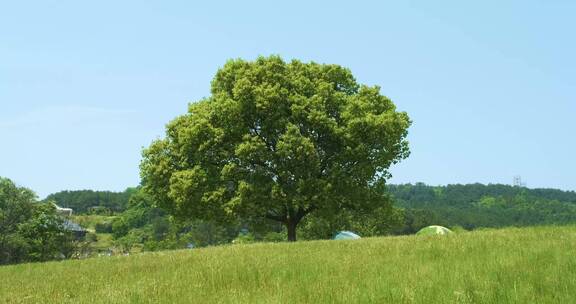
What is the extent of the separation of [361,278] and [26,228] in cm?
7162

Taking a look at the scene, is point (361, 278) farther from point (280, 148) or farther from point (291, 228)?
point (291, 228)

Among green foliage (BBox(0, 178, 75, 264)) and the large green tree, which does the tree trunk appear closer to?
the large green tree

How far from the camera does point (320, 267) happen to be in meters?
11.5

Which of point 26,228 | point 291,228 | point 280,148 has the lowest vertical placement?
point 26,228

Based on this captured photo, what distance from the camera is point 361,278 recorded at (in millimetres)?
9758

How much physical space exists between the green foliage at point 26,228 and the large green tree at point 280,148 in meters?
39.6

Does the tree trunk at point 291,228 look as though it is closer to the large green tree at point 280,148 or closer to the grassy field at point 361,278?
the large green tree at point 280,148

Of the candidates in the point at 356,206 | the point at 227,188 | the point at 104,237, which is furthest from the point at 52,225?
Result: the point at 104,237

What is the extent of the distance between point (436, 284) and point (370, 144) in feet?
94.5

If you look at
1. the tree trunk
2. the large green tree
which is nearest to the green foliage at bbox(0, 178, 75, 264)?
the large green tree

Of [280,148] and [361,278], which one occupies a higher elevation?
[280,148]

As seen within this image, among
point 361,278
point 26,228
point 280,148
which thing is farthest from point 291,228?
point 26,228

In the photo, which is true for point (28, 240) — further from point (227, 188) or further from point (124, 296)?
point (124, 296)

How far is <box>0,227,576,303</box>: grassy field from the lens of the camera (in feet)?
25.8
